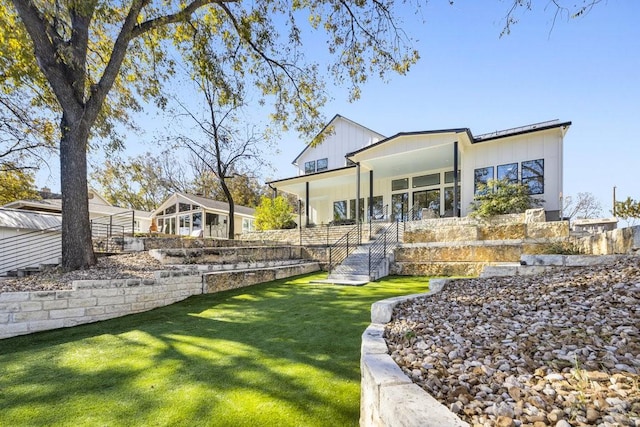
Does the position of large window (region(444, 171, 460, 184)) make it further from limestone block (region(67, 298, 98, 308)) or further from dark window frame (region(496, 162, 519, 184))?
limestone block (region(67, 298, 98, 308))

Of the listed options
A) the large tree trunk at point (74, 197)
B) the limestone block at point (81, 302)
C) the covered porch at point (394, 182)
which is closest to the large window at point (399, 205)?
the covered porch at point (394, 182)

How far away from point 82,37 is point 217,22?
396 centimetres

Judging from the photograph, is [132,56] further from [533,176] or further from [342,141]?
[533,176]

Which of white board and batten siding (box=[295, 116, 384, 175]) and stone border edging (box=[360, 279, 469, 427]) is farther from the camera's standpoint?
white board and batten siding (box=[295, 116, 384, 175])

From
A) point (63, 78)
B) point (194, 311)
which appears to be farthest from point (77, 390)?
point (63, 78)

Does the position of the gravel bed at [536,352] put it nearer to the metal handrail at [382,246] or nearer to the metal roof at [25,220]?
the metal handrail at [382,246]

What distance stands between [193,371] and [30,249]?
1063cm

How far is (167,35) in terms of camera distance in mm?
9203

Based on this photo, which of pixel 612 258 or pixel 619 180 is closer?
pixel 612 258

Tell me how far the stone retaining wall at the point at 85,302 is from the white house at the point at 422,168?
7.51 m

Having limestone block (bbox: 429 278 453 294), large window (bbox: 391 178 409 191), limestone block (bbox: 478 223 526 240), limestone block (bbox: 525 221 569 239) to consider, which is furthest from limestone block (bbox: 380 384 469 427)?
large window (bbox: 391 178 409 191)

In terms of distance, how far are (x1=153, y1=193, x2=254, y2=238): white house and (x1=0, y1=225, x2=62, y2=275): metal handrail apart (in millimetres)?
11035

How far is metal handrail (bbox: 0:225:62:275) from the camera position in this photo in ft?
30.2

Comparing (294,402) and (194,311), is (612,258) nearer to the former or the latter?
(294,402)
